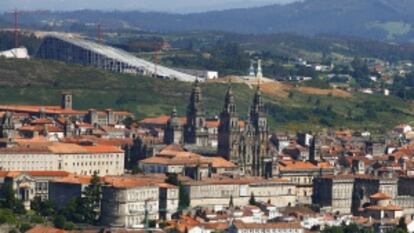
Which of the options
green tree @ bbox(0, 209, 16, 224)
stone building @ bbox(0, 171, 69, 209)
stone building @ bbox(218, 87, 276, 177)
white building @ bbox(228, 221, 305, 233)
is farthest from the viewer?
stone building @ bbox(218, 87, 276, 177)

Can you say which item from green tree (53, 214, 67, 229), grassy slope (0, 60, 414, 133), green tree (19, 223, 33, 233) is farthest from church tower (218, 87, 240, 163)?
grassy slope (0, 60, 414, 133)

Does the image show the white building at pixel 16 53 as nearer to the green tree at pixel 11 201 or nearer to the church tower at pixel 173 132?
the church tower at pixel 173 132

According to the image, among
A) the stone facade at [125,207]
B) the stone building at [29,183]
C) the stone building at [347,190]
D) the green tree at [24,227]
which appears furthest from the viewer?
the stone building at [347,190]

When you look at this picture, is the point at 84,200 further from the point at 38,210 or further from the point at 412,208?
the point at 412,208

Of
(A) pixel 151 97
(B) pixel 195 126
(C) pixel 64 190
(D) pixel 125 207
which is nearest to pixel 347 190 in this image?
(B) pixel 195 126

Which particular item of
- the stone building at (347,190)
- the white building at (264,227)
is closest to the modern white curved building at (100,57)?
the stone building at (347,190)

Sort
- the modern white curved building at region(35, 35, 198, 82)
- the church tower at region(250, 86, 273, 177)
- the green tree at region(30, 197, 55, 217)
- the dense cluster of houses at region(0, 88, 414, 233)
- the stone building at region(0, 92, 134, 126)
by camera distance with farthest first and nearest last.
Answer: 1. the modern white curved building at region(35, 35, 198, 82)
2. the stone building at region(0, 92, 134, 126)
3. the church tower at region(250, 86, 273, 177)
4. the dense cluster of houses at region(0, 88, 414, 233)
5. the green tree at region(30, 197, 55, 217)

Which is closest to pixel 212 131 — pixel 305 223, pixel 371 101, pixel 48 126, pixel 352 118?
pixel 48 126

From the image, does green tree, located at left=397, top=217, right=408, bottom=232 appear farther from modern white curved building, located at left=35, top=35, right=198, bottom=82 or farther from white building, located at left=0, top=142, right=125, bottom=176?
modern white curved building, located at left=35, top=35, right=198, bottom=82
